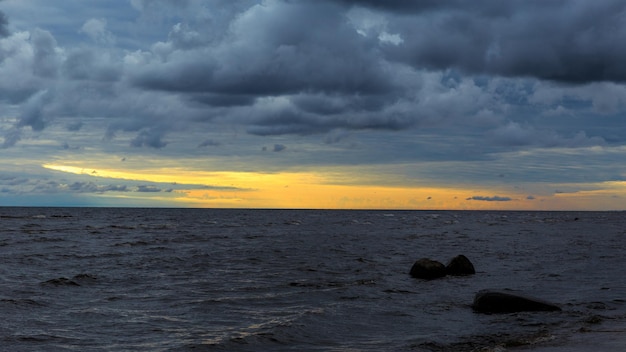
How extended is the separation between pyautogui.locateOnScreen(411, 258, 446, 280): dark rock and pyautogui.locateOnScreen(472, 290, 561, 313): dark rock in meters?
7.69

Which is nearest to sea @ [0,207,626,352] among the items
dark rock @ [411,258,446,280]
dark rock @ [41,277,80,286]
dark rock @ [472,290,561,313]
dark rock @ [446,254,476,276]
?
dark rock @ [41,277,80,286]

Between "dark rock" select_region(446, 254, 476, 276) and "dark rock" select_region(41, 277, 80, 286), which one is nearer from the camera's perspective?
"dark rock" select_region(41, 277, 80, 286)

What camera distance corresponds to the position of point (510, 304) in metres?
16.8

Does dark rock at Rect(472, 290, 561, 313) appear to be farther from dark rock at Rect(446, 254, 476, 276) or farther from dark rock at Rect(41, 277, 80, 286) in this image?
dark rock at Rect(41, 277, 80, 286)

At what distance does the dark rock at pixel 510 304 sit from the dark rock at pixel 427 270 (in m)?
7.69

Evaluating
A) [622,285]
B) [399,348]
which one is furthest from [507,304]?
[622,285]

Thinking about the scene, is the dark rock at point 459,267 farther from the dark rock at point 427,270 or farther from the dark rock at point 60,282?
the dark rock at point 60,282

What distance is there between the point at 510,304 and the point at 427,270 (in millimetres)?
8067

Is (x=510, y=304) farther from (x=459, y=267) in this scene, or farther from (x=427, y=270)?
(x=459, y=267)

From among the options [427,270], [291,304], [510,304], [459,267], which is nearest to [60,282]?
[291,304]

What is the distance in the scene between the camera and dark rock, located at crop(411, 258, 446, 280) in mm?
24812

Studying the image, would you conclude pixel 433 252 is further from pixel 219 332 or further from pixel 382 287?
pixel 219 332

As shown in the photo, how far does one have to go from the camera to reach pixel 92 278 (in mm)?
23547

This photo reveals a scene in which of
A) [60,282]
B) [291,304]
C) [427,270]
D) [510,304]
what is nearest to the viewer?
[510,304]
